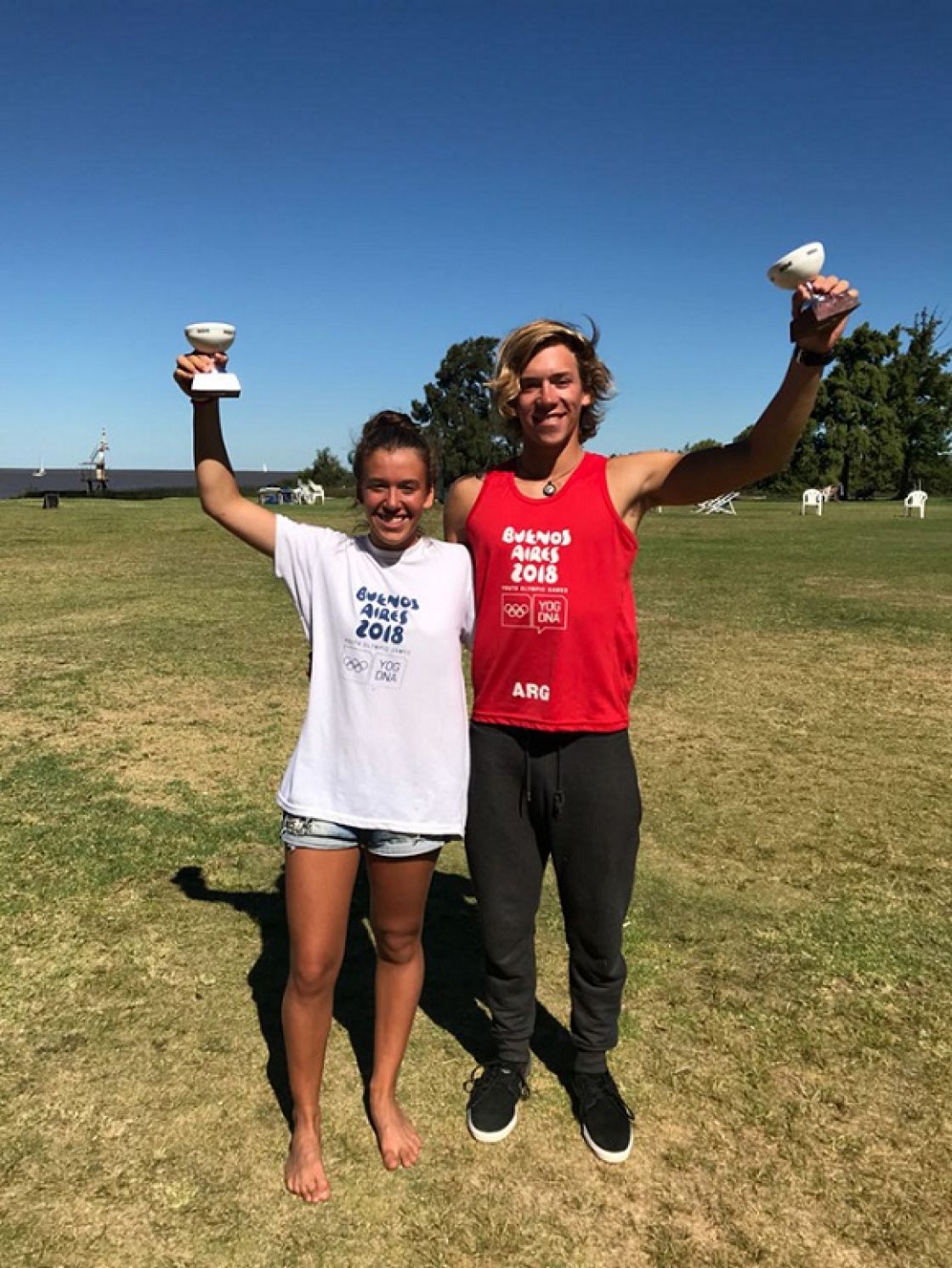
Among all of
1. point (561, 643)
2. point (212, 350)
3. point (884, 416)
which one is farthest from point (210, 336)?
point (884, 416)

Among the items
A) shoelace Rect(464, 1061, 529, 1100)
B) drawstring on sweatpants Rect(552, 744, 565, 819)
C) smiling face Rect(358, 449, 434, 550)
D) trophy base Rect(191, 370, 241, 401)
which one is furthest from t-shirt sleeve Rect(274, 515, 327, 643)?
shoelace Rect(464, 1061, 529, 1100)

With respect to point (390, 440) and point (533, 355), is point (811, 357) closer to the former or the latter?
point (533, 355)

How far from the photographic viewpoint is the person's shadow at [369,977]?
2.96 metres

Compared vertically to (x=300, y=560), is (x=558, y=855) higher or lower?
lower

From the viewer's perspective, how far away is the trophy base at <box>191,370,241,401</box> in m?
2.30

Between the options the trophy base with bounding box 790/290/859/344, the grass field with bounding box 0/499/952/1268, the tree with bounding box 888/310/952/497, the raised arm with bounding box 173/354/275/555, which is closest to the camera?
the trophy base with bounding box 790/290/859/344

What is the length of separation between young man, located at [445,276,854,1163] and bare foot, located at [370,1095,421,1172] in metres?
0.19

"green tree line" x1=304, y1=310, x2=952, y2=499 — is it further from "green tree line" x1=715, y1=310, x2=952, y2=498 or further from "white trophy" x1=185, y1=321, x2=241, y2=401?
"white trophy" x1=185, y1=321, x2=241, y2=401

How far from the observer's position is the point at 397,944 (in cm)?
244

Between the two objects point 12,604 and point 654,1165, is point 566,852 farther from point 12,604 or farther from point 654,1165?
point 12,604

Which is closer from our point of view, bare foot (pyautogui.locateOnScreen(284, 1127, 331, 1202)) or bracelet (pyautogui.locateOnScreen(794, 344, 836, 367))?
bracelet (pyautogui.locateOnScreen(794, 344, 836, 367))

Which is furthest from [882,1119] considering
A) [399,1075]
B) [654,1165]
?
[399,1075]

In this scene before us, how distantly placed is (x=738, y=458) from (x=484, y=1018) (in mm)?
2116

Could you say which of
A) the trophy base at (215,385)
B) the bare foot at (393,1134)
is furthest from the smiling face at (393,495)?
the bare foot at (393,1134)
